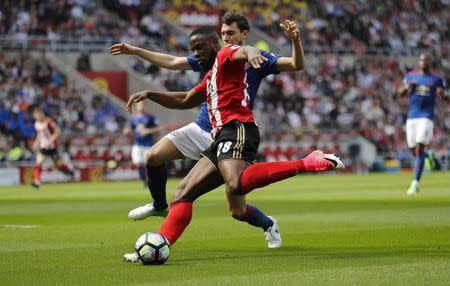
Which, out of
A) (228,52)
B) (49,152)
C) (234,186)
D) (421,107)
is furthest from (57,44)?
(234,186)

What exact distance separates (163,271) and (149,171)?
8.55 feet

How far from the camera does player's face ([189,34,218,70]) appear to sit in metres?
9.10

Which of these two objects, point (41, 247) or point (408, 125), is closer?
point (41, 247)

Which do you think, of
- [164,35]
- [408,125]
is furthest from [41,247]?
[164,35]

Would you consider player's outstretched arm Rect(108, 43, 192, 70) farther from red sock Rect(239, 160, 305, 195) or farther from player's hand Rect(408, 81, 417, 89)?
player's hand Rect(408, 81, 417, 89)

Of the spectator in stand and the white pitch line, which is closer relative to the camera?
the white pitch line

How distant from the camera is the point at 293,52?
8539 millimetres

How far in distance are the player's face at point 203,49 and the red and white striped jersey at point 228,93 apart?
16 cm

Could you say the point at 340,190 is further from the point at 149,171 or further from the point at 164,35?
the point at 164,35

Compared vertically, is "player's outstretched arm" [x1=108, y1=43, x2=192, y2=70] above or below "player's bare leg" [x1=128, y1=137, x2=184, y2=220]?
above

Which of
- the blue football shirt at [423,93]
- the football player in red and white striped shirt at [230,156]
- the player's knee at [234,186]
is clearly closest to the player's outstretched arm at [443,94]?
the blue football shirt at [423,93]

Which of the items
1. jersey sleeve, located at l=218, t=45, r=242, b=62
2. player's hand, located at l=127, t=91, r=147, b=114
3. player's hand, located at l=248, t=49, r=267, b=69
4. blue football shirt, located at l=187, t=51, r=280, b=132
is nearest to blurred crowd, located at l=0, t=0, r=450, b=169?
blue football shirt, located at l=187, t=51, r=280, b=132

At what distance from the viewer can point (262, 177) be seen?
28.2 ft

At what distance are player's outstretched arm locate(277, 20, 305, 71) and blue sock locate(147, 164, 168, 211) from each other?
2245 mm
